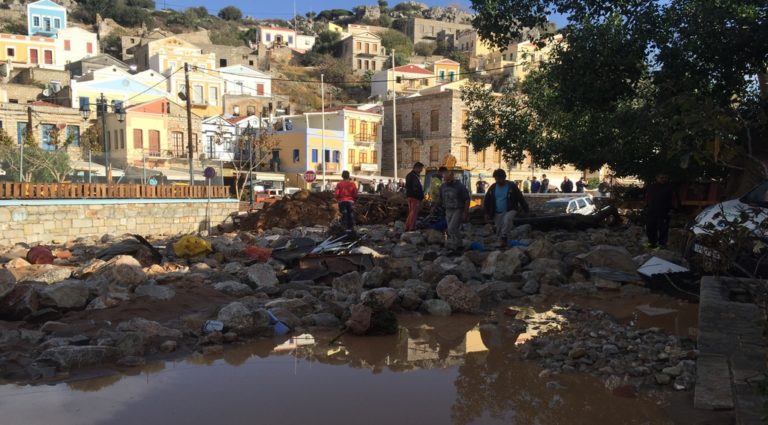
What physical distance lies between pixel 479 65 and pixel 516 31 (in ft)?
259

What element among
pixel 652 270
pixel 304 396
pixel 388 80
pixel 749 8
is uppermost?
pixel 388 80

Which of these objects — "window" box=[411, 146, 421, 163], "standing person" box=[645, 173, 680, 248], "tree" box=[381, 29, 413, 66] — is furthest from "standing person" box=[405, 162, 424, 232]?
"tree" box=[381, 29, 413, 66]

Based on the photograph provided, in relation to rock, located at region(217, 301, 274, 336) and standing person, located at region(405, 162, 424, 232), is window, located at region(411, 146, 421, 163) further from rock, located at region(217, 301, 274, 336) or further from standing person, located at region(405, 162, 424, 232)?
rock, located at region(217, 301, 274, 336)

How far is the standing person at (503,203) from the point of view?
11.1 metres

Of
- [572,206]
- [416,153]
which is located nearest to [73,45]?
[416,153]

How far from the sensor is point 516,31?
11352 millimetres

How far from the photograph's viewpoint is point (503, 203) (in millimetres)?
11305

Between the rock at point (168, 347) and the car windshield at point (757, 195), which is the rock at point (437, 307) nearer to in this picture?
the rock at point (168, 347)

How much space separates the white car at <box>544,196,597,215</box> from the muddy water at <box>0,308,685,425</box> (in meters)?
17.1

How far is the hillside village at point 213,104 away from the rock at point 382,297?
643 cm

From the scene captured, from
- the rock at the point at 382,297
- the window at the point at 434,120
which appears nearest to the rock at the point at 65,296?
the rock at the point at 382,297

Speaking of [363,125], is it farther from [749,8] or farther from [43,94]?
[749,8]

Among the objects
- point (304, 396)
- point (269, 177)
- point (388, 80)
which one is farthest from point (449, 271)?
point (388, 80)

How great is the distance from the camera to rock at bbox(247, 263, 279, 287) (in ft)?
29.1
